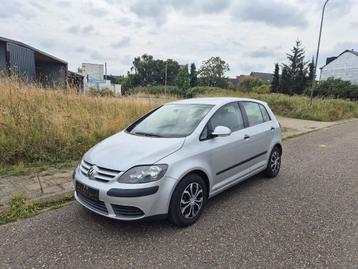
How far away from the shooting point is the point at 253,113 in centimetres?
469

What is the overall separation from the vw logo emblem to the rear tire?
3.16 metres

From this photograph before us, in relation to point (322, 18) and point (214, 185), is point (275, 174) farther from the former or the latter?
point (322, 18)

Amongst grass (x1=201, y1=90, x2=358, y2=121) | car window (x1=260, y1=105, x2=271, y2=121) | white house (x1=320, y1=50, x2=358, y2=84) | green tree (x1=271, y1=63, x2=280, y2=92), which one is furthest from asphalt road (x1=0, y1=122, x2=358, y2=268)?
white house (x1=320, y1=50, x2=358, y2=84)

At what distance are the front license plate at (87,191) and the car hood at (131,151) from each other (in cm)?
29

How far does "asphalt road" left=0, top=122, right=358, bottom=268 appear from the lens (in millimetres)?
2600

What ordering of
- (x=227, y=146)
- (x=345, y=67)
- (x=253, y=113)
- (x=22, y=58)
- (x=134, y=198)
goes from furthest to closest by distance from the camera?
(x=345, y=67)
(x=22, y=58)
(x=253, y=113)
(x=227, y=146)
(x=134, y=198)

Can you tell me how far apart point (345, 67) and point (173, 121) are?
167 ft

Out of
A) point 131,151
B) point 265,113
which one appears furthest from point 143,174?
point 265,113

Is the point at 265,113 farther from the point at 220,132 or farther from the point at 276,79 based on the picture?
→ the point at 276,79

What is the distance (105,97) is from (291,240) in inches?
292

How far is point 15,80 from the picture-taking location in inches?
278

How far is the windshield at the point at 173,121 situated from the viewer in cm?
366

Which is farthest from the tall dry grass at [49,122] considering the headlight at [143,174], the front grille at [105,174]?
the headlight at [143,174]

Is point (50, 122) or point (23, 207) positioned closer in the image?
point (23, 207)
